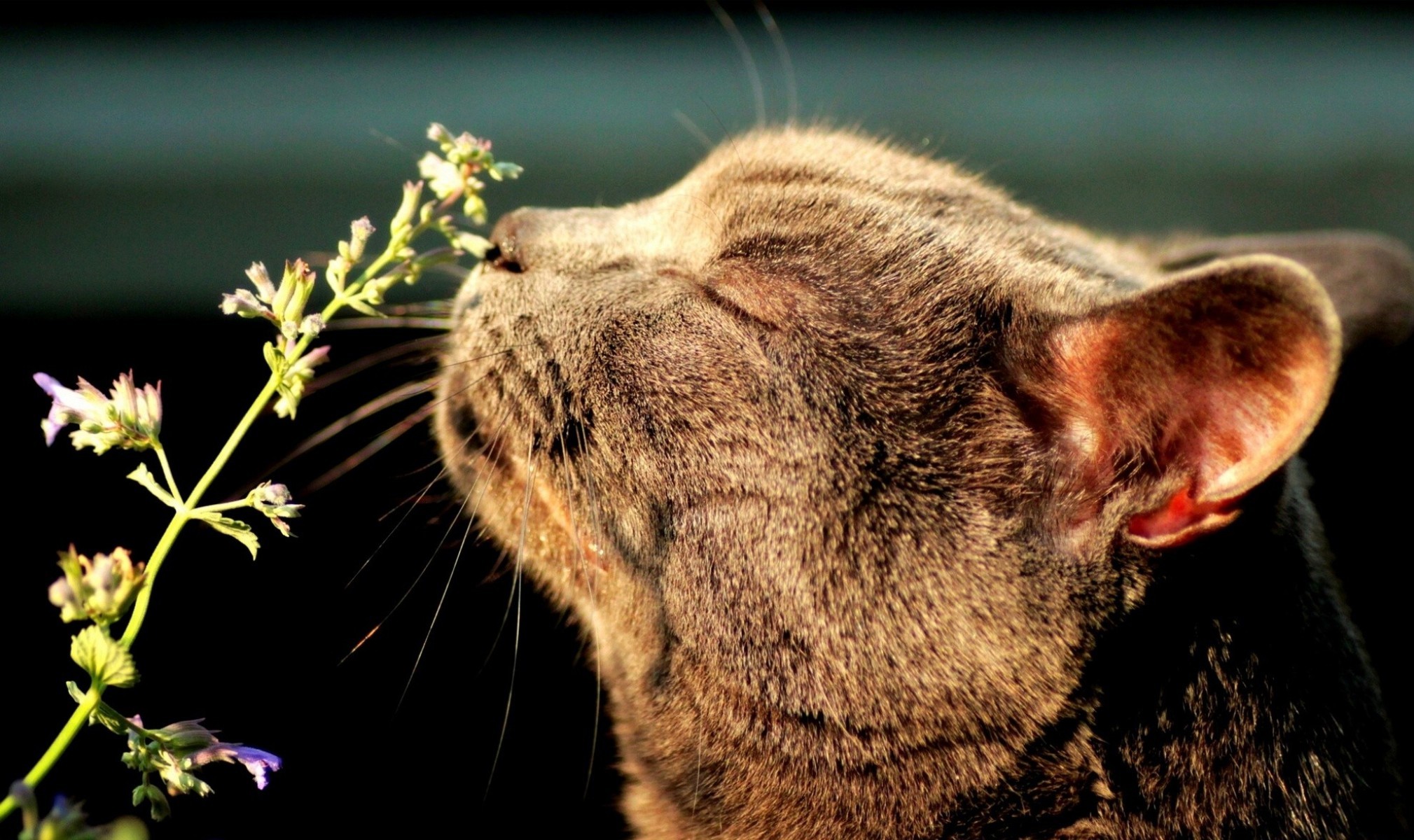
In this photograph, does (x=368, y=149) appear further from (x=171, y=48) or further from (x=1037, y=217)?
(x=1037, y=217)

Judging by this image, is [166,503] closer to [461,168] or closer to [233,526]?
[233,526]

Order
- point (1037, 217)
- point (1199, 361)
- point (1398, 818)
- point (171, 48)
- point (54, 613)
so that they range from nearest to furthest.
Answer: point (1199, 361) < point (1398, 818) < point (1037, 217) < point (54, 613) < point (171, 48)

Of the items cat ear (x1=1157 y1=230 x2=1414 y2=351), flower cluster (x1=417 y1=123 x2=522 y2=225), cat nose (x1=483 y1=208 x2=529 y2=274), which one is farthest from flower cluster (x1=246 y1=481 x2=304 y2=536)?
cat ear (x1=1157 y1=230 x2=1414 y2=351)

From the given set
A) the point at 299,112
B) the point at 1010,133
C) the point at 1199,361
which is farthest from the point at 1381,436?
the point at 299,112

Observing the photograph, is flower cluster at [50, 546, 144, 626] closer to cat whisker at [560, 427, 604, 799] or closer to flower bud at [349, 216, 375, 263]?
flower bud at [349, 216, 375, 263]

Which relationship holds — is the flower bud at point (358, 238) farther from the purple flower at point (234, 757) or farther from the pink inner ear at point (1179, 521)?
the pink inner ear at point (1179, 521)

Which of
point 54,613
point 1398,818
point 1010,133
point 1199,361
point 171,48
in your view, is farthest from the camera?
point 1010,133
